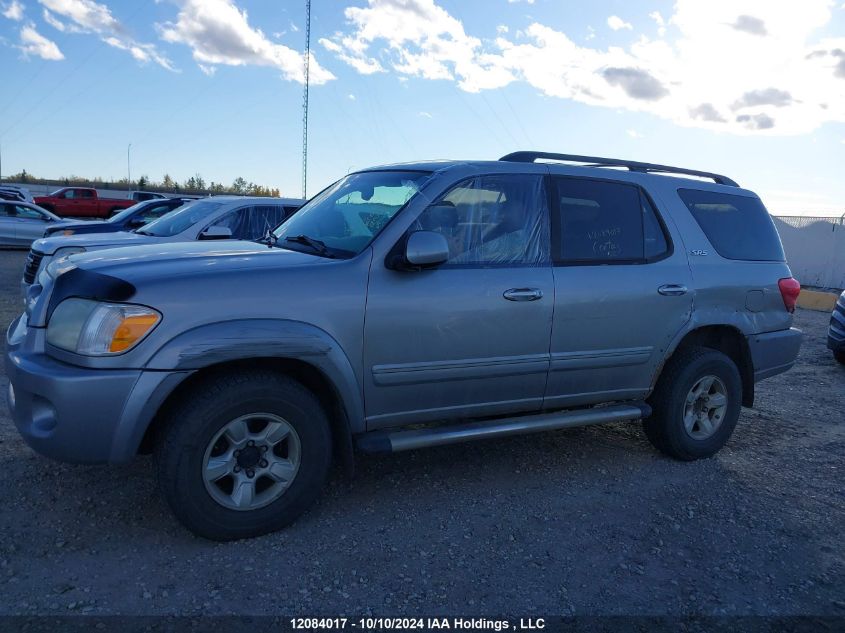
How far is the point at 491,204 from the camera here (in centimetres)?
417

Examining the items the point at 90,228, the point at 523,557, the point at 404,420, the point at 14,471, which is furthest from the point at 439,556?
the point at 90,228

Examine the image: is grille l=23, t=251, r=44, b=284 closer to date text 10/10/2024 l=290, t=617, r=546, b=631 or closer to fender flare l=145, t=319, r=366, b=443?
fender flare l=145, t=319, r=366, b=443

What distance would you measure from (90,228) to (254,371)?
8.70 m

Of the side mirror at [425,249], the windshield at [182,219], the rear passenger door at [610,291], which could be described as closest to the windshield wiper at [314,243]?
the side mirror at [425,249]

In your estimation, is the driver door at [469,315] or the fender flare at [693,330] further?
the fender flare at [693,330]

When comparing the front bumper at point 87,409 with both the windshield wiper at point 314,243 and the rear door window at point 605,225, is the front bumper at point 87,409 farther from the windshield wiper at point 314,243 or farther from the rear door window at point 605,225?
the rear door window at point 605,225

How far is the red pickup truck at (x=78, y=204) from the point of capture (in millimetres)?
33094

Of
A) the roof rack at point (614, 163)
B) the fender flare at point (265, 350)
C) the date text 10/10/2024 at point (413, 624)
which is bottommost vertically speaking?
the date text 10/10/2024 at point (413, 624)

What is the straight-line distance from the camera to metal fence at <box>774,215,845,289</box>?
18.1m

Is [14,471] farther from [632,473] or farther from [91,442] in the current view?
[632,473]

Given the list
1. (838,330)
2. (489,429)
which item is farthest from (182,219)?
(838,330)

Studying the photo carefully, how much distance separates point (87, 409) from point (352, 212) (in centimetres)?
192

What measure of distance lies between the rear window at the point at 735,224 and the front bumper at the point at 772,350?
0.57 m

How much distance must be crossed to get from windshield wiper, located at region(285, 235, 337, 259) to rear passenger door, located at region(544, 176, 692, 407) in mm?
1360
